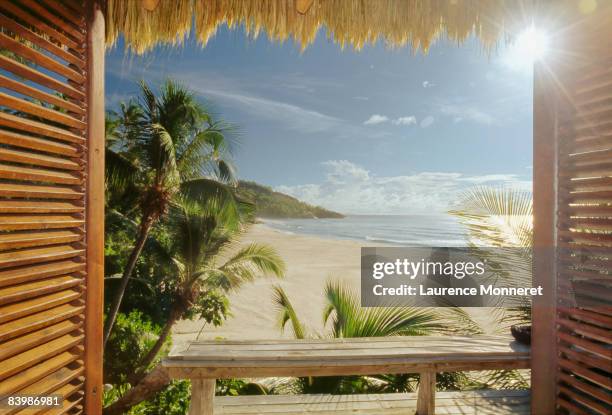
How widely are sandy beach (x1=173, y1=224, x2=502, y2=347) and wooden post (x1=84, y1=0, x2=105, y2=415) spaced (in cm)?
37

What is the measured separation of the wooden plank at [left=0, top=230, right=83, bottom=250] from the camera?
4.24ft

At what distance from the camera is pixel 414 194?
33594mm

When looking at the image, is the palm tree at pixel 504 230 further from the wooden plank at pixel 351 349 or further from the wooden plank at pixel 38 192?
the wooden plank at pixel 38 192

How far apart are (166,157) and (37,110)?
4514 millimetres

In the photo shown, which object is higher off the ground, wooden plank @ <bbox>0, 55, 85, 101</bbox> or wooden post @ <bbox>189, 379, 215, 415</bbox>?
wooden plank @ <bbox>0, 55, 85, 101</bbox>

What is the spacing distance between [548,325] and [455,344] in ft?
1.41

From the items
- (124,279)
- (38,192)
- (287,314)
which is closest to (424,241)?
(124,279)

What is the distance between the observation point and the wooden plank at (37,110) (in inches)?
51.3

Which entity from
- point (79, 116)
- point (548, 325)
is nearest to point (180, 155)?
point (79, 116)

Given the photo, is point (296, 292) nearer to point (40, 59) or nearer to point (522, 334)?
point (522, 334)

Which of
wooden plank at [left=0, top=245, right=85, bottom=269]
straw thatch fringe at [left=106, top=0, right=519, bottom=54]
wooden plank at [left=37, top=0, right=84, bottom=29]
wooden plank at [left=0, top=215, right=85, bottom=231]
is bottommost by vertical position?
wooden plank at [left=0, top=245, right=85, bottom=269]

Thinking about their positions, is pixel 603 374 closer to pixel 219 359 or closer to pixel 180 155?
pixel 219 359

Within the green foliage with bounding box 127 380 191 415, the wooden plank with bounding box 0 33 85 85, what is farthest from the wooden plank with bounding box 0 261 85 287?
the green foliage with bounding box 127 380 191 415

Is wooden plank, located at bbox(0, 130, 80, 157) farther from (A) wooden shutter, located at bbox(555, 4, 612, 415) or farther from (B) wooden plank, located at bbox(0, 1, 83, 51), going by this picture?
(A) wooden shutter, located at bbox(555, 4, 612, 415)
